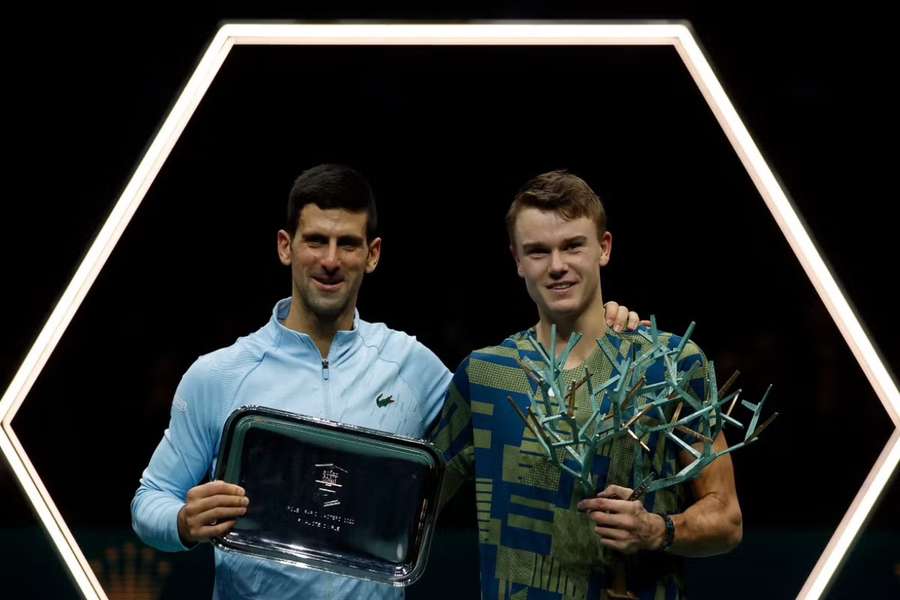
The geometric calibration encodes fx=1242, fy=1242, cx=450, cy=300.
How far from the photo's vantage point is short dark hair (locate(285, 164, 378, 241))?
2.17m

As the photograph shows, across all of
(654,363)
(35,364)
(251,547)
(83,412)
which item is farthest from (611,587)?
(83,412)

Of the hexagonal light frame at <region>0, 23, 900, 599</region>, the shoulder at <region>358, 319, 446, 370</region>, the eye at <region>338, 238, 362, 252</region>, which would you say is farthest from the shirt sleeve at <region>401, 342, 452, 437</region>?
the hexagonal light frame at <region>0, 23, 900, 599</region>

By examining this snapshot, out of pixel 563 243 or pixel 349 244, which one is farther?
pixel 349 244

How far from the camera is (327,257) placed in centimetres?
212

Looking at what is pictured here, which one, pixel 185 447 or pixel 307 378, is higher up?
pixel 307 378

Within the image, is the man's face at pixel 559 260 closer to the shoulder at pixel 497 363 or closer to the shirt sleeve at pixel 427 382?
the shoulder at pixel 497 363

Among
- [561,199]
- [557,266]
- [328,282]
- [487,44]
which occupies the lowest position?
[328,282]

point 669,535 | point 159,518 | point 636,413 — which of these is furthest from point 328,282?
point 669,535

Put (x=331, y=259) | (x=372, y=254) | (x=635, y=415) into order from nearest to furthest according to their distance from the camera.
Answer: (x=635, y=415), (x=331, y=259), (x=372, y=254)

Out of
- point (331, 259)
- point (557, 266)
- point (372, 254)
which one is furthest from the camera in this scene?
point (372, 254)

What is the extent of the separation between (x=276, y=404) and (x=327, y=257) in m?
0.28

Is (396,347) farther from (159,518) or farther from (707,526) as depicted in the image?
(707,526)

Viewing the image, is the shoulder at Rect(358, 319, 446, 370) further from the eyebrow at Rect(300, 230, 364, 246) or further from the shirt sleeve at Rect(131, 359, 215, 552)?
the shirt sleeve at Rect(131, 359, 215, 552)

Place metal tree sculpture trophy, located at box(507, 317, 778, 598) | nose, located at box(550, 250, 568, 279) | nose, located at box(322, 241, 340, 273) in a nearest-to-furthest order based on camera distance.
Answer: metal tree sculpture trophy, located at box(507, 317, 778, 598) < nose, located at box(550, 250, 568, 279) < nose, located at box(322, 241, 340, 273)
